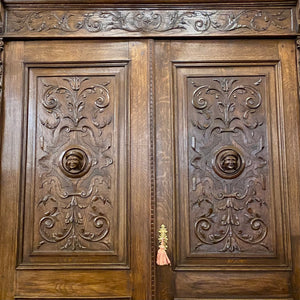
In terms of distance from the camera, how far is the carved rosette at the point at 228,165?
6.17 feet

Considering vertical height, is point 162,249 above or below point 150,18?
below

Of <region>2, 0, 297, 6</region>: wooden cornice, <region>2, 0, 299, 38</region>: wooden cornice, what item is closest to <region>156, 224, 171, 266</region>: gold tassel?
<region>2, 0, 299, 38</region>: wooden cornice

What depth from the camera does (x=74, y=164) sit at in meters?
1.91

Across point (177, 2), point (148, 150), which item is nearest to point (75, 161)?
point (148, 150)

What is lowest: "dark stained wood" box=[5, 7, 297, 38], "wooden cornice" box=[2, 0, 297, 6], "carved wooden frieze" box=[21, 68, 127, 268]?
"carved wooden frieze" box=[21, 68, 127, 268]

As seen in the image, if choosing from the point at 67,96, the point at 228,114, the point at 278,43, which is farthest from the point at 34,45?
the point at 278,43

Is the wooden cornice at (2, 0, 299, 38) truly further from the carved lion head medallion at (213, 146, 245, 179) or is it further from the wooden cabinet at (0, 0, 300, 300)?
the carved lion head medallion at (213, 146, 245, 179)

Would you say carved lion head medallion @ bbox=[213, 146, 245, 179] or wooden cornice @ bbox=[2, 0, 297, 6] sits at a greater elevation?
wooden cornice @ bbox=[2, 0, 297, 6]

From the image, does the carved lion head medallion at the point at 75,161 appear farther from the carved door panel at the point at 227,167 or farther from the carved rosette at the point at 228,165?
the carved rosette at the point at 228,165

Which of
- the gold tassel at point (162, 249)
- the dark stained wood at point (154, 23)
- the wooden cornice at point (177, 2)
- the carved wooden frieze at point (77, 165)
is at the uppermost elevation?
the wooden cornice at point (177, 2)

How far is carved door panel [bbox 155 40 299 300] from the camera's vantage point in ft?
6.07

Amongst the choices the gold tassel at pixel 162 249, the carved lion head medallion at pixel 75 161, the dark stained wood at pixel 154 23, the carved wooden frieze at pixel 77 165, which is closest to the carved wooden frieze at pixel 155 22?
the dark stained wood at pixel 154 23

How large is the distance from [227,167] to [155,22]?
80 cm

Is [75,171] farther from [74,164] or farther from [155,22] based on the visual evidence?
[155,22]
